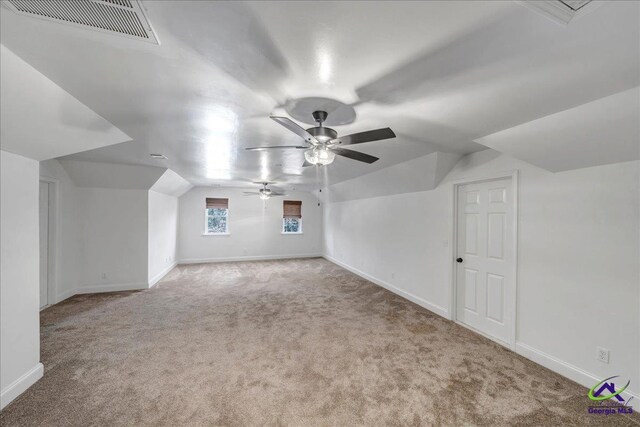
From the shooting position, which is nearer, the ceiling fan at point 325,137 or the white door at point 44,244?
the ceiling fan at point 325,137

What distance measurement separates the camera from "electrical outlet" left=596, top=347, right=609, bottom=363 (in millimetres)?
2160

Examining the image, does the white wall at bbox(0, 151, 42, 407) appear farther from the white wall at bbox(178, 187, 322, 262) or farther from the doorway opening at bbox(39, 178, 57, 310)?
the white wall at bbox(178, 187, 322, 262)

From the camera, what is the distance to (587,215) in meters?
2.31

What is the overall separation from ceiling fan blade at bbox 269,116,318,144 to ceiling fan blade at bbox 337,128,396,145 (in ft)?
0.84

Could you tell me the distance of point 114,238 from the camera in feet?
15.8

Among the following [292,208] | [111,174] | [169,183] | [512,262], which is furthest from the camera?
[292,208]

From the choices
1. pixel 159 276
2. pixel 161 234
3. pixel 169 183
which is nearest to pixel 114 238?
pixel 161 234

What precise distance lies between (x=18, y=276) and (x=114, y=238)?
3103 millimetres

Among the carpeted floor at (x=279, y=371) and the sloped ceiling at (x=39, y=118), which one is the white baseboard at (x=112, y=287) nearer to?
the carpeted floor at (x=279, y=371)

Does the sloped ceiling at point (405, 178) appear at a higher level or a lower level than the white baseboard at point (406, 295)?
higher

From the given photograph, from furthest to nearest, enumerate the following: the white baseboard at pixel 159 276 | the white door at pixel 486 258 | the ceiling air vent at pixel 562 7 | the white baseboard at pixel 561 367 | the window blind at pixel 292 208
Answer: the window blind at pixel 292 208, the white baseboard at pixel 159 276, the white door at pixel 486 258, the white baseboard at pixel 561 367, the ceiling air vent at pixel 562 7

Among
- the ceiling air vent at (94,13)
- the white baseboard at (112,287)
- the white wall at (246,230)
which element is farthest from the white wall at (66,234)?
the ceiling air vent at (94,13)

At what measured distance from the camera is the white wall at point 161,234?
17.4ft

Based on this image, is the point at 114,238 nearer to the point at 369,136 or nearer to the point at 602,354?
the point at 369,136
